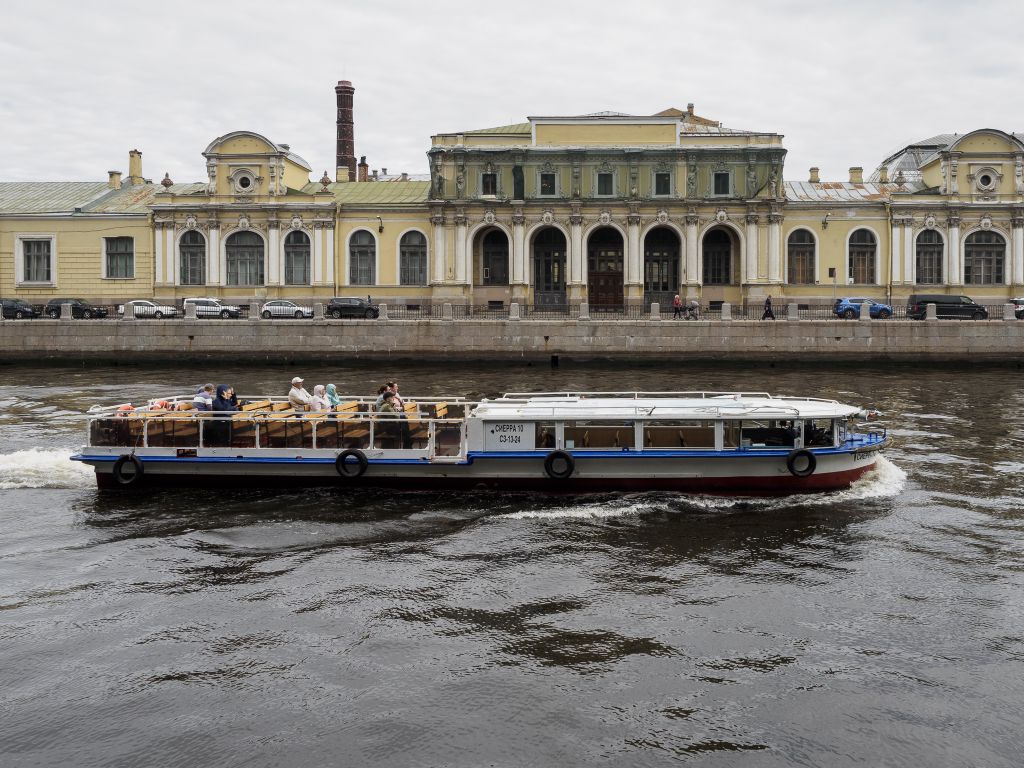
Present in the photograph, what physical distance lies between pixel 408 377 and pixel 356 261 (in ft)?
60.7

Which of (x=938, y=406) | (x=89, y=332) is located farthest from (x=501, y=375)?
(x=89, y=332)

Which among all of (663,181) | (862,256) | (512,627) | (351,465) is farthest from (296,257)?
(512,627)

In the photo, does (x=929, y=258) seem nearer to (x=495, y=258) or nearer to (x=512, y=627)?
(x=495, y=258)

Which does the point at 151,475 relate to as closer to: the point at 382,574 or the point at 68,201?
the point at 382,574

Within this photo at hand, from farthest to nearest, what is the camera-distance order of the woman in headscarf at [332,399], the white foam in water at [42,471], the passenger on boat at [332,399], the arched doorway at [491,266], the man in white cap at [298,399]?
the arched doorway at [491,266]
the passenger on boat at [332,399]
the woman in headscarf at [332,399]
the man in white cap at [298,399]
the white foam in water at [42,471]

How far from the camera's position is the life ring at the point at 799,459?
50.8 ft

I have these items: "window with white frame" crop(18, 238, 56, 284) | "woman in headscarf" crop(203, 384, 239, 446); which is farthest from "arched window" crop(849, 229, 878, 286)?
"window with white frame" crop(18, 238, 56, 284)

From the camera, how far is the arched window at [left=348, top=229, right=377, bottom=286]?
5116 centimetres

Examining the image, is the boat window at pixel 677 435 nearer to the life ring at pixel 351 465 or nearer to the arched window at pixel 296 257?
the life ring at pixel 351 465

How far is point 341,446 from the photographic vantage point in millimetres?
16266

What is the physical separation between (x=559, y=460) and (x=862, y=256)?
38.7 meters

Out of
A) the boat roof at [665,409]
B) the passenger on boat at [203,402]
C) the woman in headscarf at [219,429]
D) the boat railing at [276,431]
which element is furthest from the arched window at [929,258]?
the woman in headscarf at [219,429]

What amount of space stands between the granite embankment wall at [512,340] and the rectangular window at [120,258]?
12286 millimetres

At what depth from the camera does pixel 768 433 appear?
52.1 feet
